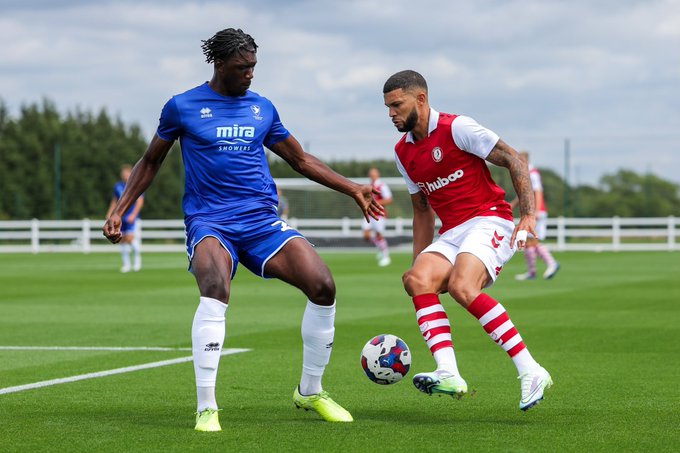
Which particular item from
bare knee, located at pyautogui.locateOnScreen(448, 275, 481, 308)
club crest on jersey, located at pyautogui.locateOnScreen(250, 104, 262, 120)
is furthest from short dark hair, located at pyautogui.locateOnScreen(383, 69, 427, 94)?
bare knee, located at pyautogui.locateOnScreen(448, 275, 481, 308)

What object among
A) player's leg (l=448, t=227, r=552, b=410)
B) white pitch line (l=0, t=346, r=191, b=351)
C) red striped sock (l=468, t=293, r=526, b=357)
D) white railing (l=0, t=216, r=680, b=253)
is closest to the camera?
player's leg (l=448, t=227, r=552, b=410)

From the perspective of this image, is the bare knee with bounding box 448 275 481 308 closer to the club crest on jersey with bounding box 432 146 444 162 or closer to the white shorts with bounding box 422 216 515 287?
the white shorts with bounding box 422 216 515 287

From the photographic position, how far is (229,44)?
7.02 m

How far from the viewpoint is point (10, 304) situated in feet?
56.1

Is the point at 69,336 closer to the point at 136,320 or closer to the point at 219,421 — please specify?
the point at 136,320

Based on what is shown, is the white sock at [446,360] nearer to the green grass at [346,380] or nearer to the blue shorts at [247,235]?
the green grass at [346,380]

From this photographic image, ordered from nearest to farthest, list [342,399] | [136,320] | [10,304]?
[342,399]
[136,320]
[10,304]

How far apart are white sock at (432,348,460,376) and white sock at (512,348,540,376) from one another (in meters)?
0.36

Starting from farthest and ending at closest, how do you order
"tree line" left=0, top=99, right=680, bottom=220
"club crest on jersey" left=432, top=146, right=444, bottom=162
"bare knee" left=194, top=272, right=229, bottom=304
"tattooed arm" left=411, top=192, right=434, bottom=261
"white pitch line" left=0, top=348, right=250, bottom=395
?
"tree line" left=0, top=99, right=680, bottom=220
"white pitch line" left=0, top=348, right=250, bottom=395
"tattooed arm" left=411, top=192, right=434, bottom=261
"club crest on jersey" left=432, top=146, right=444, bottom=162
"bare knee" left=194, top=272, right=229, bottom=304

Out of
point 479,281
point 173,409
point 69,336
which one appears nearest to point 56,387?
point 173,409

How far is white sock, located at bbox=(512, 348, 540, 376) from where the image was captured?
7.02 m

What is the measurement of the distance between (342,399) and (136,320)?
22.4ft

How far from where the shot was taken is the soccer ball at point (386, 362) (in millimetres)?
7496

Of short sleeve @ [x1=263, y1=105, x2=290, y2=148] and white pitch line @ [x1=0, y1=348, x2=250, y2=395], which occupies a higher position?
short sleeve @ [x1=263, y1=105, x2=290, y2=148]
